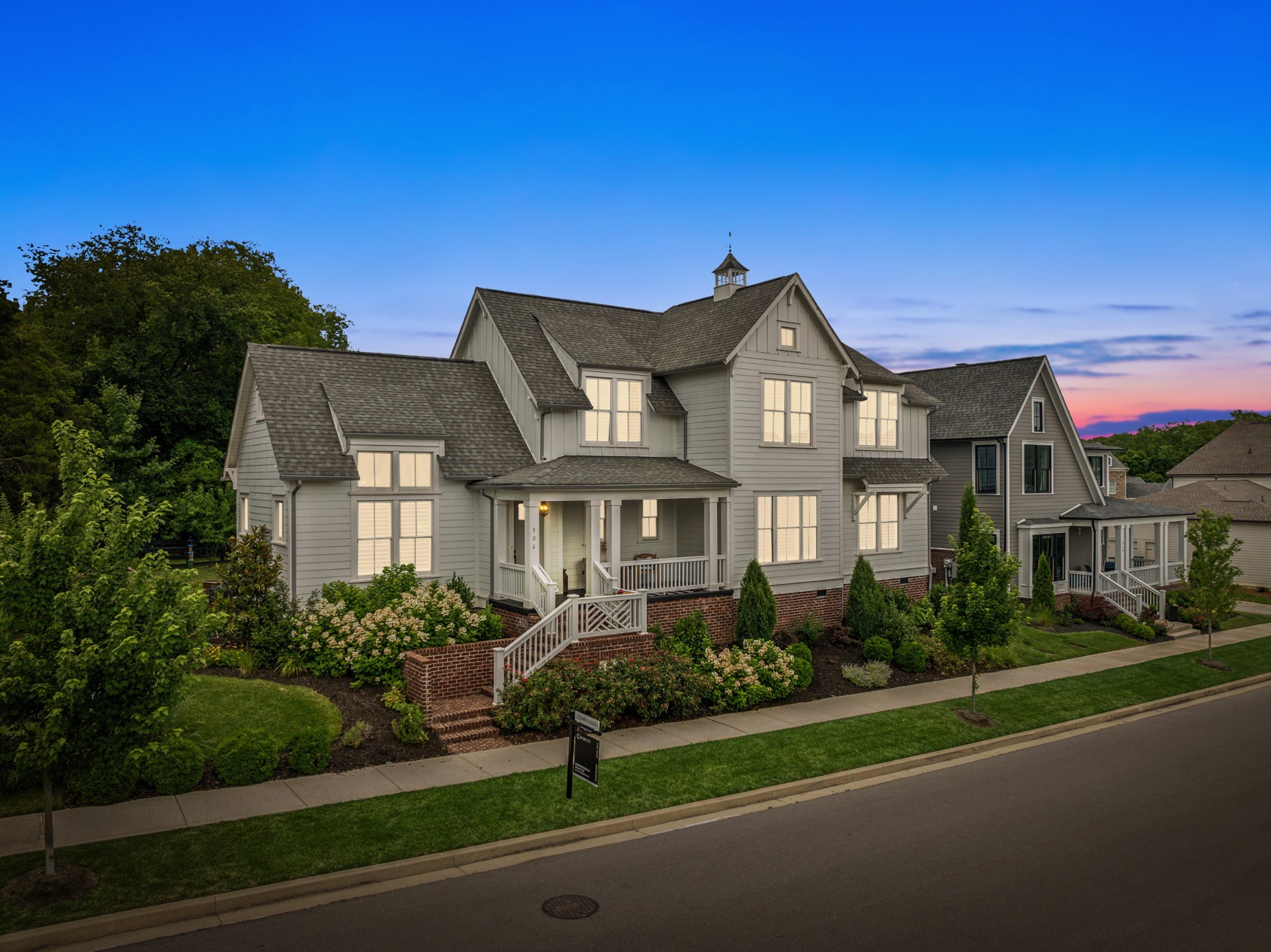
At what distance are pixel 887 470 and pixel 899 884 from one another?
60.2ft

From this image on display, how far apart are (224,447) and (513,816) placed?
1355 inches

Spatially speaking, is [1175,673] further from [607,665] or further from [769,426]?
[607,665]

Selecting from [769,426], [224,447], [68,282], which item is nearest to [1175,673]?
[769,426]

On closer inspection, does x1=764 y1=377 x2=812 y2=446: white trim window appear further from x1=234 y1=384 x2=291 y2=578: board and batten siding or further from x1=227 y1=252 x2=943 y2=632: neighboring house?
x1=234 y1=384 x2=291 y2=578: board and batten siding

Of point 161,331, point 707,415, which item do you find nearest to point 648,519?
point 707,415

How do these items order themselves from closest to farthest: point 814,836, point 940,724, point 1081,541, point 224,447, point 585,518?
point 814,836, point 940,724, point 585,518, point 1081,541, point 224,447

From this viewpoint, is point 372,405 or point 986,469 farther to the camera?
point 986,469

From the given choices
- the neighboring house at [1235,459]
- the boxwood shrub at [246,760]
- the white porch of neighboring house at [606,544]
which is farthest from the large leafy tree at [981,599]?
the neighboring house at [1235,459]

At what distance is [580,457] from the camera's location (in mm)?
23188

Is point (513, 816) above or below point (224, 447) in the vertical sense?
below

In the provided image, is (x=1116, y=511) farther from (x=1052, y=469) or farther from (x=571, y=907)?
(x=571, y=907)

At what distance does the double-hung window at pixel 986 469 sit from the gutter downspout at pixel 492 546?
19670 mm

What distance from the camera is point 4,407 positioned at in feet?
92.5

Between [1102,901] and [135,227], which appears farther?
[135,227]
